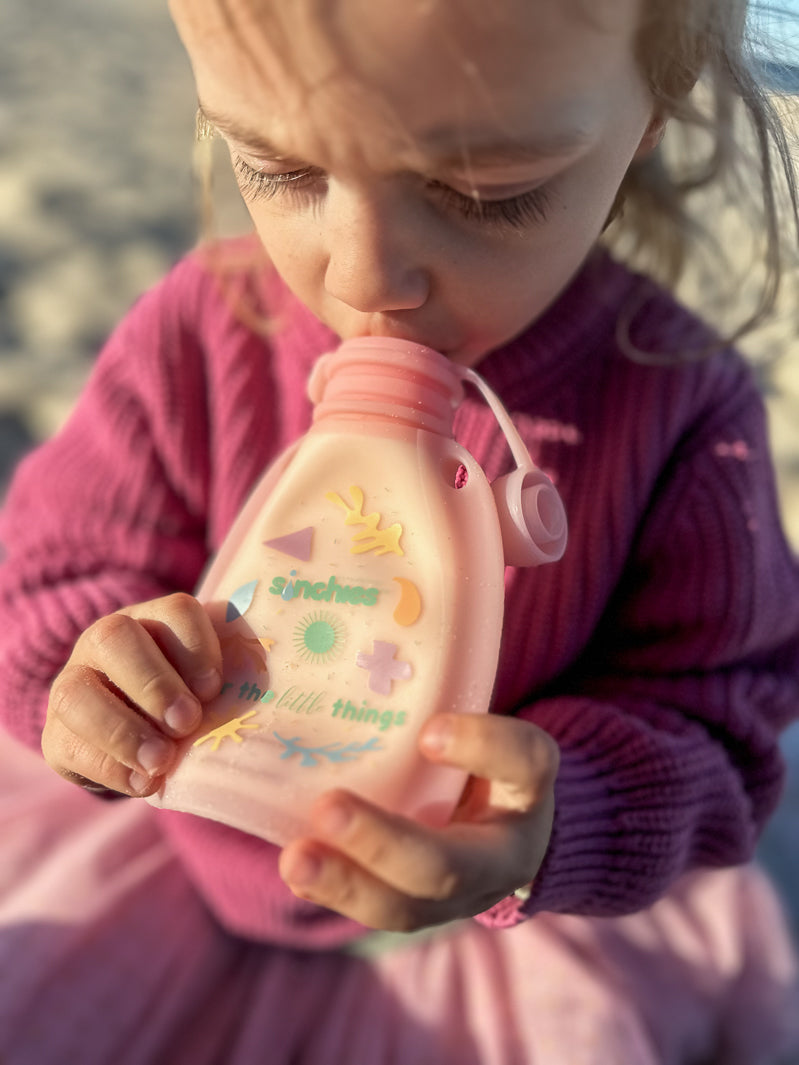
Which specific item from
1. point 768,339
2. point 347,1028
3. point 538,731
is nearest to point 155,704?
point 538,731

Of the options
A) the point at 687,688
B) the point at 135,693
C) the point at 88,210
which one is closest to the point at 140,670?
the point at 135,693

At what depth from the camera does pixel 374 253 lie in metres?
0.43

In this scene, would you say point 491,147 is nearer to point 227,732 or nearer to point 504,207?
point 504,207

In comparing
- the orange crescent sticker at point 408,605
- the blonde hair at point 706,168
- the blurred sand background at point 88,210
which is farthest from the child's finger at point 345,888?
the blurred sand background at point 88,210

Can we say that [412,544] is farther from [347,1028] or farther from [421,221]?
[347,1028]

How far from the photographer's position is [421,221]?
0.42 metres

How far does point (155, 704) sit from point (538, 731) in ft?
0.56

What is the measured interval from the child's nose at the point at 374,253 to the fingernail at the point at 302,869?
25 centimetres

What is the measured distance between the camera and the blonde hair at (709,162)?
447mm

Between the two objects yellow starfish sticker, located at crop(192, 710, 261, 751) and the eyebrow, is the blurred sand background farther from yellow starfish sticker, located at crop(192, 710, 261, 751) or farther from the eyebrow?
yellow starfish sticker, located at crop(192, 710, 261, 751)

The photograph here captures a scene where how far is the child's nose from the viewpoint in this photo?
0.42 metres

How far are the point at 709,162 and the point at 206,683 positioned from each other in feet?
1.62

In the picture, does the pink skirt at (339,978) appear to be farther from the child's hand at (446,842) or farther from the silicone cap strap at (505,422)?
the silicone cap strap at (505,422)

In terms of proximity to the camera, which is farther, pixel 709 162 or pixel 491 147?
A: pixel 709 162
